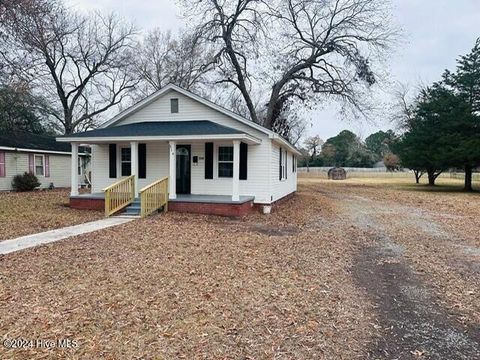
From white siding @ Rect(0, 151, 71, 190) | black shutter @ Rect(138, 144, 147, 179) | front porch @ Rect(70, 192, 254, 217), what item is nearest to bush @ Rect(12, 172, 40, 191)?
white siding @ Rect(0, 151, 71, 190)

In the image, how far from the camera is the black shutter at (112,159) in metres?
14.3

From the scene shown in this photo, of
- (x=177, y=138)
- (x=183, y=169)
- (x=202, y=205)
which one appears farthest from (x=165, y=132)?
(x=202, y=205)

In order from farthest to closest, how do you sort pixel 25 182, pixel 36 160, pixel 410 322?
pixel 36 160
pixel 25 182
pixel 410 322

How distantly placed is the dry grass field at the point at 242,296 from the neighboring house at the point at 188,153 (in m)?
4.00

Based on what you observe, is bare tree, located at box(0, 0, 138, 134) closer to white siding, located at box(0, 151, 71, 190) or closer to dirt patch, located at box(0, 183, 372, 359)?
white siding, located at box(0, 151, 71, 190)

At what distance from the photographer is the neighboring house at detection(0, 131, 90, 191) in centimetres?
1936

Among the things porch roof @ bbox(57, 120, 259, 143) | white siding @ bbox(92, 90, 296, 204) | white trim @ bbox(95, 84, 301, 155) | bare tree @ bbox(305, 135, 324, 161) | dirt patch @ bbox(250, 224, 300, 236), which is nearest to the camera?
dirt patch @ bbox(250, 224, 300, 236)

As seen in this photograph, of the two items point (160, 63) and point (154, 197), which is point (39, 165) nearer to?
point (154, 197)

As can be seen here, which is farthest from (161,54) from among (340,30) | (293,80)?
(340,30)

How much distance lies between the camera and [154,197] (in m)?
11.6

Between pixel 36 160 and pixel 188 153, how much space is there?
504 inches

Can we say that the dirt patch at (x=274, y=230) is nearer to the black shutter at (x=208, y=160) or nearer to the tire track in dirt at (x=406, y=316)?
the tire track in dirt at (x=406, y=316)

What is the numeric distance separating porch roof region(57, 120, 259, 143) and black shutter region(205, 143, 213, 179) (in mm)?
852

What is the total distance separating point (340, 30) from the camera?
24172 millimetres
